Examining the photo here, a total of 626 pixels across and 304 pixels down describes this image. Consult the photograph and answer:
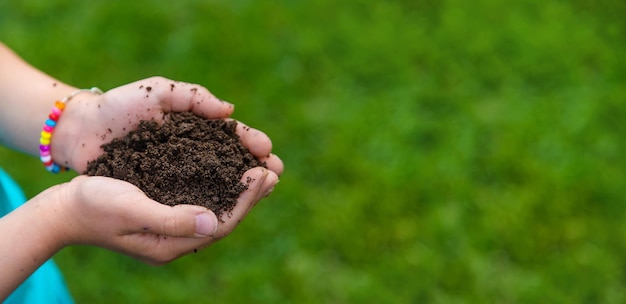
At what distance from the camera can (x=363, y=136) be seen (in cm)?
364

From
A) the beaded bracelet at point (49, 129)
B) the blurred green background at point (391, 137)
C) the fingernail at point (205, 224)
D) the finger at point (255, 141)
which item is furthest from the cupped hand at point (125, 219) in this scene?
the blurred green background at point (391, 137)

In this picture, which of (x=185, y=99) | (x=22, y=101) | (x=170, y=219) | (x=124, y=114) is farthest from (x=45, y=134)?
(x=170, y=219)

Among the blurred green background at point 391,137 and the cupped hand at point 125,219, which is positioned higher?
the blurred green background at point 391,137

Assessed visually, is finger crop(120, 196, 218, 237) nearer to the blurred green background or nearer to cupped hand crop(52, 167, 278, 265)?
cupped hand crop(52, 167, 278, 265)

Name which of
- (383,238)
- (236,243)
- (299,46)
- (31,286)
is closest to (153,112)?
(31,286)

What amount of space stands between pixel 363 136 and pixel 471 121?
658mm

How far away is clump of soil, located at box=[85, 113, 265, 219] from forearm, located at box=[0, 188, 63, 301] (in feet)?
0.76

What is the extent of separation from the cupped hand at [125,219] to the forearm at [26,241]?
33mm

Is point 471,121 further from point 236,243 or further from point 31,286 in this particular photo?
point 31,286

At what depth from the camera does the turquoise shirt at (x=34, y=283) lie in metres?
1.92

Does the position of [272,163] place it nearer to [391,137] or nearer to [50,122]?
[50,122]

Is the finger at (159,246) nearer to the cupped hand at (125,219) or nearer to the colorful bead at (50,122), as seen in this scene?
the cupped hand at (125,219)

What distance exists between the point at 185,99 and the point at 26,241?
65cm

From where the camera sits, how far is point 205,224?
1.79 metres
